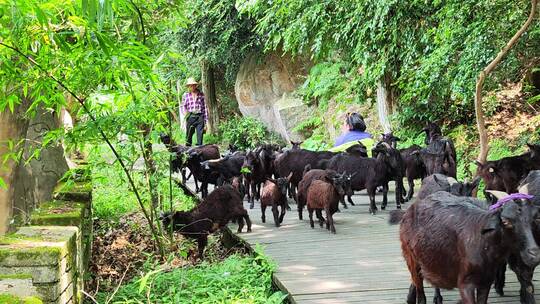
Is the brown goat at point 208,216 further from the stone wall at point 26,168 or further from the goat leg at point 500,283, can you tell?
the goat leg at point 500,283

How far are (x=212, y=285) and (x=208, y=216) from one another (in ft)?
6.80

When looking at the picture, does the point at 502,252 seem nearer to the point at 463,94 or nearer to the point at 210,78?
the point at 463,94

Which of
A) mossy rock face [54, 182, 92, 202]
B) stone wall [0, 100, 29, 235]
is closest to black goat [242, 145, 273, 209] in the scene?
mossy rock face [54, 182, 92, 202]

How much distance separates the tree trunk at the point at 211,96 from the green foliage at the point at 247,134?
2138mm

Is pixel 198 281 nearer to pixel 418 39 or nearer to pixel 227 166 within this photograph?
pixel 227 166

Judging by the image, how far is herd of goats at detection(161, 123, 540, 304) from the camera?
439 cm

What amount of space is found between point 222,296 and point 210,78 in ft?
73.5

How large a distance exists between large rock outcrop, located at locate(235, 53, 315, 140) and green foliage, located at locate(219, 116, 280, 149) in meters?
0.43

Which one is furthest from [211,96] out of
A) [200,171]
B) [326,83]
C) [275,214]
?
[275,214]

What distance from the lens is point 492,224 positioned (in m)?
Result: 4.32

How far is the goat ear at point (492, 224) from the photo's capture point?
4301 millimetres

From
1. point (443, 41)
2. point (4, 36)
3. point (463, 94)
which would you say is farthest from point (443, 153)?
point (4, 36)

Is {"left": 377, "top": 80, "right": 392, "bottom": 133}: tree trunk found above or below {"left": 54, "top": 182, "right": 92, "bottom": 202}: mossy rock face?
above

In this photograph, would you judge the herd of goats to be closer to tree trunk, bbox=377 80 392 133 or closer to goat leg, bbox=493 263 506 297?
goat leg, bbox=493 263 506 297
